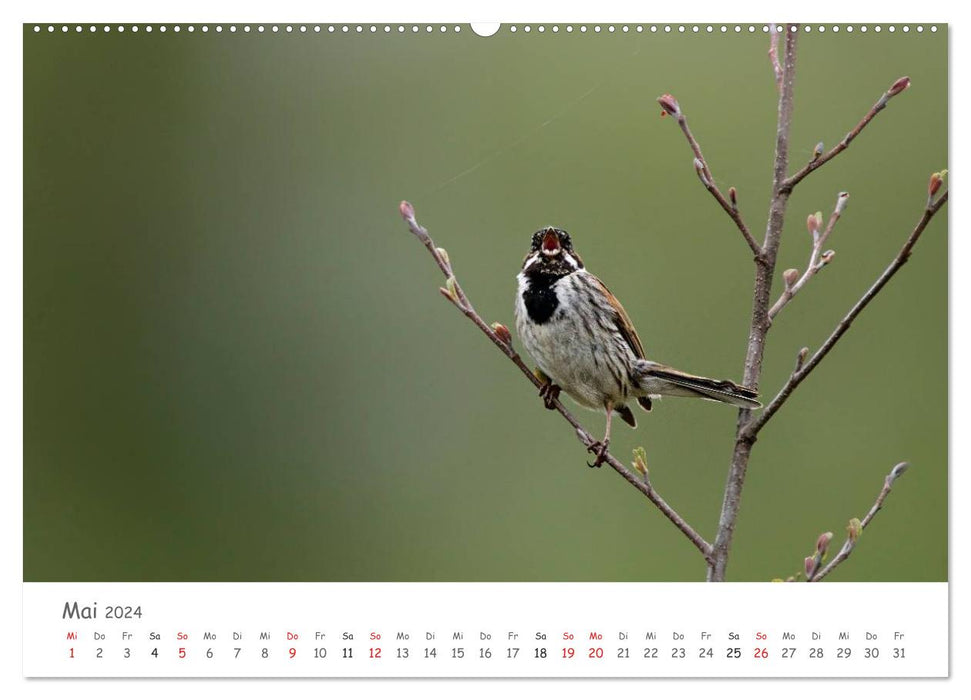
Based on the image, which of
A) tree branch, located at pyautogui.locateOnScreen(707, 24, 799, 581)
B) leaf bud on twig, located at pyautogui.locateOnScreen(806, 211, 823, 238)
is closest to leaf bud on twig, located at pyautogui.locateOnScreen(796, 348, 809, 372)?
tree branch, located at pyautogui.locateOnScreen(707, 24, 799, 581)

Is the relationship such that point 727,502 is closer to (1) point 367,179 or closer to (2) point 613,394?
(2) point 613,394

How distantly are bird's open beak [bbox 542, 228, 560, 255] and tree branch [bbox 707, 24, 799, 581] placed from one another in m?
0.96

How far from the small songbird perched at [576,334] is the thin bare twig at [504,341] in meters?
0.27

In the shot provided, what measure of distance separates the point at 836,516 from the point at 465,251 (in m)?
1.86

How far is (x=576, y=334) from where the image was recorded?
422 centimetres

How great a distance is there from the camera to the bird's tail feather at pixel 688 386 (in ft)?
11.5

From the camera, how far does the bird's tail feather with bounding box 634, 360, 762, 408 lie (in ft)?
11.5

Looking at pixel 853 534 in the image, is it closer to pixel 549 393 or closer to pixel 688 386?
pixel 688 386

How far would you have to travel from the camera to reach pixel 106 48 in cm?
425

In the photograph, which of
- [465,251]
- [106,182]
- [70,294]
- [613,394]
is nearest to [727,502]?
[613,394]

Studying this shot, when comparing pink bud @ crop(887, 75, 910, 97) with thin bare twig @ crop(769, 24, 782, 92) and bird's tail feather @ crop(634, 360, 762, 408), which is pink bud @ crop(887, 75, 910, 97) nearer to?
thin bare twig @ crop(769, 24, 782, 92)

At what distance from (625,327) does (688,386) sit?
39 centimetres

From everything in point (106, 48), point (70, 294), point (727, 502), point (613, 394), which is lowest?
point (727, 502)
